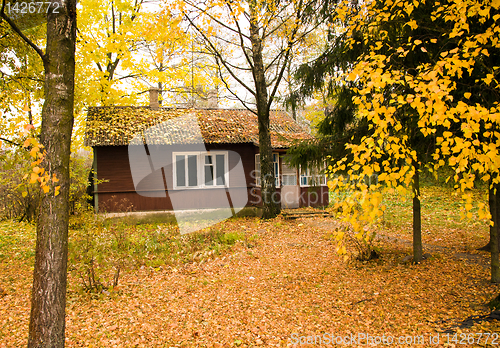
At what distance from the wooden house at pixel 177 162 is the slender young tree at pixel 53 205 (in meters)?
9.80

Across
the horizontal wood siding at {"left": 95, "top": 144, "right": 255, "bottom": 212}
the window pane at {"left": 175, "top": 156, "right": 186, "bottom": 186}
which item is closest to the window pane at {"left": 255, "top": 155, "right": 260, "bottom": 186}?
the horizontal wood siding at {"left": 95, "top": 144, "right": 255, "bottom": 212}

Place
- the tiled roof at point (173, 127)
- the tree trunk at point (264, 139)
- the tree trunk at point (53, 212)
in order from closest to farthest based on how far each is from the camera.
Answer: the tree trunk at point (53, 212) → the tree trunk at point (264, 139) → the tiled roof at point (173, 127)

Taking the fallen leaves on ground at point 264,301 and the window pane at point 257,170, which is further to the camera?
the window pane at point 257,170

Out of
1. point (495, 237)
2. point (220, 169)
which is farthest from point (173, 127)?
point (495, 237)

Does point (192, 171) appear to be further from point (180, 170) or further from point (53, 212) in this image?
point (53, 212)

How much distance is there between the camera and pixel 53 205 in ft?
10.8

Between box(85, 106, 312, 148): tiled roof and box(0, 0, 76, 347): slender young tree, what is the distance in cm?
937

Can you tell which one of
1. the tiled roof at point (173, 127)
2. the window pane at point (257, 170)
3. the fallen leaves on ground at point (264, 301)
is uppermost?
the tiled roof at point (173, 127)

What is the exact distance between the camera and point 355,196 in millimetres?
2979

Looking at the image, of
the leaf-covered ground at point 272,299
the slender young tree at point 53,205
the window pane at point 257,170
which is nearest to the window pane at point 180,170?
the window pane at point 257,170

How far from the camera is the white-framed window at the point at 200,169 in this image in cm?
1427

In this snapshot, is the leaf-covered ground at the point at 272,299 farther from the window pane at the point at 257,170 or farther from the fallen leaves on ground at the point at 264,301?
the window pane at the point at 257,170

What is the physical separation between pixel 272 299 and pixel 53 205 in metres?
3.71

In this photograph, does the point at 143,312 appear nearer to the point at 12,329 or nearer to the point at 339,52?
the point at 12,329
